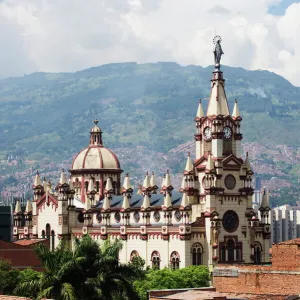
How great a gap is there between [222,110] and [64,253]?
255ft

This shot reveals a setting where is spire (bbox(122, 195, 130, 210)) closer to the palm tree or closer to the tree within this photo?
the tree

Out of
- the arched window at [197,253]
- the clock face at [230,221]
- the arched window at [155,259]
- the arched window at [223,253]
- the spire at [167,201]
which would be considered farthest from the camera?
the arched window at [155,259]

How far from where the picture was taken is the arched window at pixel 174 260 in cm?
13425

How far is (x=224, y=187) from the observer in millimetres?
136375

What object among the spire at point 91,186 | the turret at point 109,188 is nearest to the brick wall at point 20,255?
the turret at point 109,188

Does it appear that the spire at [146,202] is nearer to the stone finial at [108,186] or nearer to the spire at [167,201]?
the spire at [167,201]

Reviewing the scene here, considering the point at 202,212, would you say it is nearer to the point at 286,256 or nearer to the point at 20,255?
the point at 20,255

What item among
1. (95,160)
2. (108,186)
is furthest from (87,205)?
(95,160)

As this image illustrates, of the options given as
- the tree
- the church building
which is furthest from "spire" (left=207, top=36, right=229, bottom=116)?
the tree

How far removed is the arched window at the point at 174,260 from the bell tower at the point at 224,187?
13.5 feet

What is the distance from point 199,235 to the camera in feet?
441

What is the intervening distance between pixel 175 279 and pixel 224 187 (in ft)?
80.8

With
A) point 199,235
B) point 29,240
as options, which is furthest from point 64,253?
point 29,240

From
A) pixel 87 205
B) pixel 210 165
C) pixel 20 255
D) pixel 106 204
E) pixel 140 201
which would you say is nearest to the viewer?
pixel 20 255
